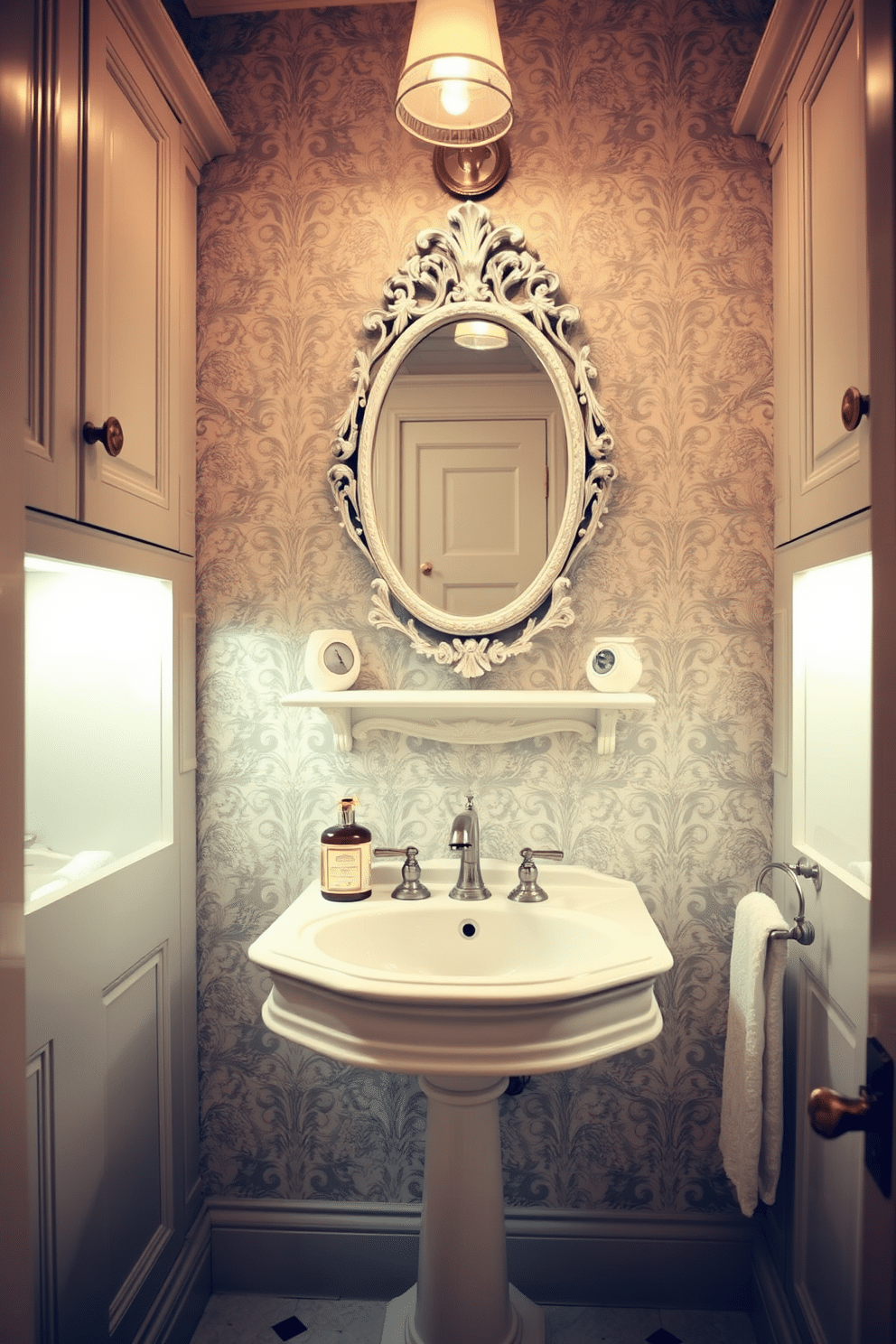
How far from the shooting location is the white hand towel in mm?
1476

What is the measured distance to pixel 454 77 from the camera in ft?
4.68

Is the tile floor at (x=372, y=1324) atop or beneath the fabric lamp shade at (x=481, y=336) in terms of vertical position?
beneath

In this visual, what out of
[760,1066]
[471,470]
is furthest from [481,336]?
[760,1066]

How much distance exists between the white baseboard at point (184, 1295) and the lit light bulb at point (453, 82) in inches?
83.3

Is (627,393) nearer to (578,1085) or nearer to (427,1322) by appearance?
(578,1085)

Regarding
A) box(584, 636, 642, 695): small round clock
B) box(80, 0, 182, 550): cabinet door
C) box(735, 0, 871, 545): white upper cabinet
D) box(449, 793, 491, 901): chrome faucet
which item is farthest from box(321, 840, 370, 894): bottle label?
box(735, 0, 871, 545): white upper cabinet

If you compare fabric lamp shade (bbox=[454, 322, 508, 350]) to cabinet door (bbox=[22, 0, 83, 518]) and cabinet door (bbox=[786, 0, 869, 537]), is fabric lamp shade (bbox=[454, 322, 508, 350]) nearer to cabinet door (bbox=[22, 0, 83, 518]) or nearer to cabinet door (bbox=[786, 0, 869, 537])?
cabinet door (bbox=[786, 0, 869, 537])

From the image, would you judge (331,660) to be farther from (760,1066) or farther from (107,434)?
(760,1066)

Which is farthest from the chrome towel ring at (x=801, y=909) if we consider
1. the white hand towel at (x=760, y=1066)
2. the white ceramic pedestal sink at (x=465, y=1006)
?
the white ceramic pedestal sink at (x=465, y=1006)

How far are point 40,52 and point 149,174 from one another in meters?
0.37

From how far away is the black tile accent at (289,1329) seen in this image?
168 cm

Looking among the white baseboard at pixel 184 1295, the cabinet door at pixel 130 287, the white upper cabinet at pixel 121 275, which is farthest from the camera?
the white baseboard at pixel 184 1295

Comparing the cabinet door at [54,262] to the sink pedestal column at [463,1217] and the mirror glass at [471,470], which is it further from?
the sink pedestal column at [463,1217]

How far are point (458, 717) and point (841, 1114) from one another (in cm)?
113
